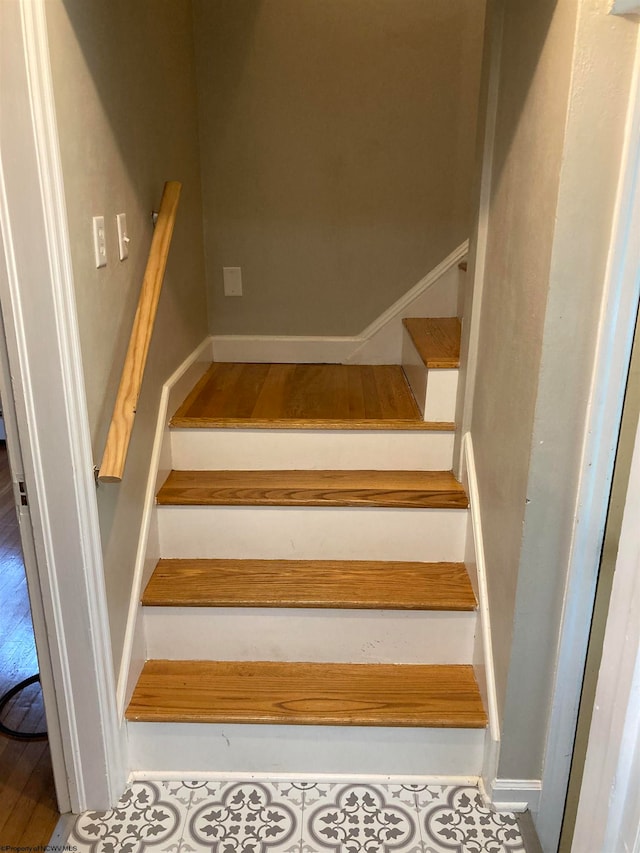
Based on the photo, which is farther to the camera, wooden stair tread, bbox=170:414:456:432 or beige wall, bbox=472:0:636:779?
wooden stair tread, bbox=170:414:456:432

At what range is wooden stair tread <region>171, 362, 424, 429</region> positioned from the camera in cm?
206

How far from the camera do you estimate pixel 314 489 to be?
193cm

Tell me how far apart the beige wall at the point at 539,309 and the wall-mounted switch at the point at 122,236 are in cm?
91

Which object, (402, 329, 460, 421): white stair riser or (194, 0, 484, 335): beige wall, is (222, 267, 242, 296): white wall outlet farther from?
(402, 329, 460, 421): white stair riser

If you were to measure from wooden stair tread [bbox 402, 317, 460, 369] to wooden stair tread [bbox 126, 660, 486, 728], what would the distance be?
2.94ft

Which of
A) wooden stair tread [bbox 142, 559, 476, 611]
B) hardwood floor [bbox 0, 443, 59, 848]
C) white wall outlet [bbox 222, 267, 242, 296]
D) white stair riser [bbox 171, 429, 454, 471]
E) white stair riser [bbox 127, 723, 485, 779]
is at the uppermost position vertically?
white wall outlet [bbox 222, 267, 242, 296]

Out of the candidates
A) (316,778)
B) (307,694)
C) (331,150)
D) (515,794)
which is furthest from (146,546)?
(331,150)

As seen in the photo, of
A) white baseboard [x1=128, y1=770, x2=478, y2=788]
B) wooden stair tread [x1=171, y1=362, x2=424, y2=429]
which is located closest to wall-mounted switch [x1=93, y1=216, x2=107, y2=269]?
wooden stair tread [x1=171, y1=362, x2=424, y2=429]

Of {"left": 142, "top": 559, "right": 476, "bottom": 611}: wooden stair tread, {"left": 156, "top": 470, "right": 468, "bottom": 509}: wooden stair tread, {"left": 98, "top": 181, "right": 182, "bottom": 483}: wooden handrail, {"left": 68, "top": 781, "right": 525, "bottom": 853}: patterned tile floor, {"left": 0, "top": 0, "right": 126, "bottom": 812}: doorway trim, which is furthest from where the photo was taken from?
{"left": 156, "top": 470, "right": 468, "bottom": 509}: wooden stair tread

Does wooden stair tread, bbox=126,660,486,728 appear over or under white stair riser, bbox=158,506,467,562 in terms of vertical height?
under

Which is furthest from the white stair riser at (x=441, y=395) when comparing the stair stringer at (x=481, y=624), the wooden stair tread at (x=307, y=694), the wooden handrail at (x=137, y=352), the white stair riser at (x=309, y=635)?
the wooden handrail at (x=137, y=352)

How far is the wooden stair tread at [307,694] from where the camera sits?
1622 mm

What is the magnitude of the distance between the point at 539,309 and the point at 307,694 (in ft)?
3.64

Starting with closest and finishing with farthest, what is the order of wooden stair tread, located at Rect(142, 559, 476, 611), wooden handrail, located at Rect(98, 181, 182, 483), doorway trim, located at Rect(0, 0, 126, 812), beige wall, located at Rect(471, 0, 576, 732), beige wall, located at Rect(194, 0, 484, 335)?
doorway trim, located at Rect(0, 0, 126, 812), beige wall, located at Rect(471, 0, 576, 732), wooden handrail, located at Rect(98, 181, 182, 483), wooden stair tread, located at Rect(142, 559, 476, 611), beige wall, located at Rect(194, 0, 484, 335)
